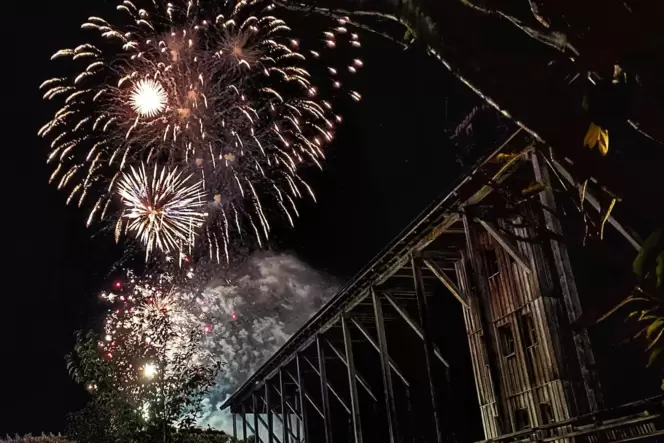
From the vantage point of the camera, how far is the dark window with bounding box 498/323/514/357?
14.1 m

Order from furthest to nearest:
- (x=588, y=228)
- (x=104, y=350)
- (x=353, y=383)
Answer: (x=353, y=383) → (x=104, y=350) → (x=588, y=228)

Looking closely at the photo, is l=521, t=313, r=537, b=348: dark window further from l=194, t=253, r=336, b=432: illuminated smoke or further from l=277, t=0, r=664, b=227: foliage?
l=194, t=253, r=336, b=432: illuminated smoke

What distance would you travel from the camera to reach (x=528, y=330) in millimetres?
13445

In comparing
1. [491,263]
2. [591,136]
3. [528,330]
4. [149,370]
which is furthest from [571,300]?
[149,370]

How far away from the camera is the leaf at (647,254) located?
2162 millimetres

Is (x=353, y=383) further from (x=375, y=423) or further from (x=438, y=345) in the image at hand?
(x=375, y=423)

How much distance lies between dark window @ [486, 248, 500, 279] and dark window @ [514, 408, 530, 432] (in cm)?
337

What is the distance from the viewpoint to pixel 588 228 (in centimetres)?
261

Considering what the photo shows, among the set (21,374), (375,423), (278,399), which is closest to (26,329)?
(21,374)

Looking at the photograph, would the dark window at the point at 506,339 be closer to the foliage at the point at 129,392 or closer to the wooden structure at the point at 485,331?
the wooden structure at the point at 485,331

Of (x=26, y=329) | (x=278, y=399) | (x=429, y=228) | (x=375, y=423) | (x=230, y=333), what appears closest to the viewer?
(x=429, y=228)

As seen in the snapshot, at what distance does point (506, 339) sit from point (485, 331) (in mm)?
2273

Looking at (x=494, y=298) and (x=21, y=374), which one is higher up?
(x=21, y=374)

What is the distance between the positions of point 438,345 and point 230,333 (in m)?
25.3
